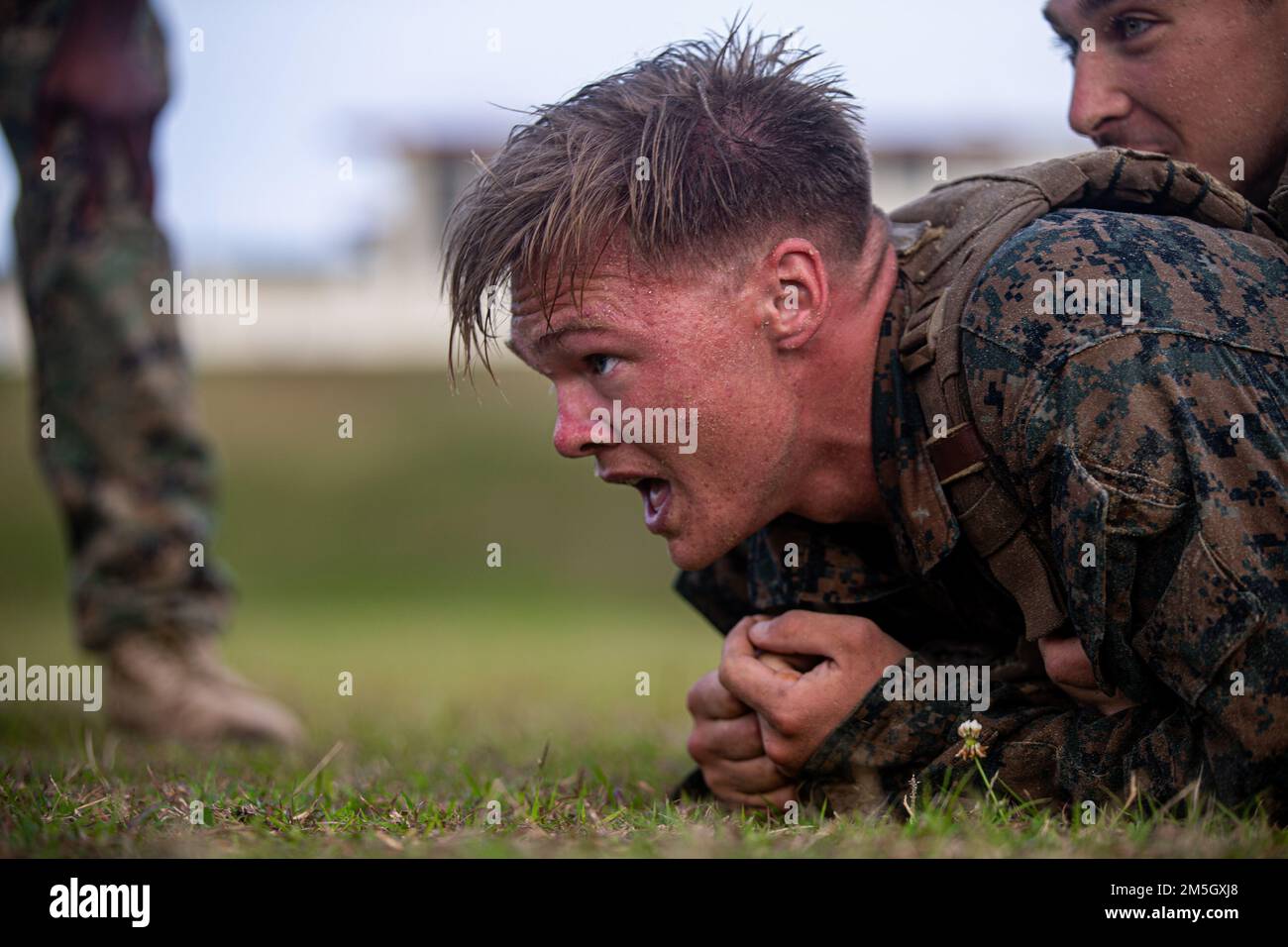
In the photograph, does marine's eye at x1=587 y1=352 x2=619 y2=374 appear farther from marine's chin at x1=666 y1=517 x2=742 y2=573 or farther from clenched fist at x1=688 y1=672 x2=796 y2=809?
clenched fist at x1=688 y1=672 x2=796 y2=809

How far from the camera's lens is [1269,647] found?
2658 millimetres

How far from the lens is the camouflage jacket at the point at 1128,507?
2684mm

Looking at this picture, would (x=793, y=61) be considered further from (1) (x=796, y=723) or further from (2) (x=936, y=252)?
(1) (x=796, y=723)

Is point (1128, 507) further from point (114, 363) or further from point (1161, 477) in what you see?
point (114, 363)

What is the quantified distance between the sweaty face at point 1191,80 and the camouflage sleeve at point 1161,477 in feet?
1.97

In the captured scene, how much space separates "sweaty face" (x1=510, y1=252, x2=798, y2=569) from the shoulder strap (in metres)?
0.39

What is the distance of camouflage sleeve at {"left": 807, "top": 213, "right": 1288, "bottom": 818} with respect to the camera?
2674 millimetres

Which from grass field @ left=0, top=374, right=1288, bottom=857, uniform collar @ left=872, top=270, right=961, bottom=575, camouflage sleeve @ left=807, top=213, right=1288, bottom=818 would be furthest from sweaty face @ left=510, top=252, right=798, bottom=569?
camouflage sleeve @ left=807, top=213, right=1288, bottom=818

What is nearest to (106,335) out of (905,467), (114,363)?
(114,363)

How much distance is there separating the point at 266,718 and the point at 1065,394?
369 cm

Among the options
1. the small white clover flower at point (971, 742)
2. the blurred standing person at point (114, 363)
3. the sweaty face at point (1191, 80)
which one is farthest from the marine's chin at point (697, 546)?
the blurred standing person at point (114, 363)

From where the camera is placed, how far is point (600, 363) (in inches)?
129

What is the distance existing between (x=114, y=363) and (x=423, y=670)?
3785mm

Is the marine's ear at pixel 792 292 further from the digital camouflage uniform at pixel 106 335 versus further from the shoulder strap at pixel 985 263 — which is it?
the digital camouflage uniform at pixel 106 335
